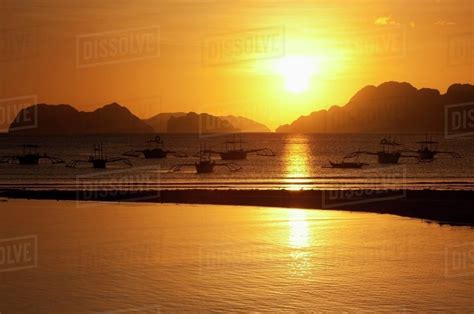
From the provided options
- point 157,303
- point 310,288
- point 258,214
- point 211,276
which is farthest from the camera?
point 258,214

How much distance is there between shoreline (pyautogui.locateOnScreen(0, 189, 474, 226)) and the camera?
47.5 m

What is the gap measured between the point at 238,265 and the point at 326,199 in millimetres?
29574

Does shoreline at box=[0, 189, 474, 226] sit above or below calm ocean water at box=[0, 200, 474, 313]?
above

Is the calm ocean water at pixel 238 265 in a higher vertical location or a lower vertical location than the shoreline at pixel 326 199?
lower

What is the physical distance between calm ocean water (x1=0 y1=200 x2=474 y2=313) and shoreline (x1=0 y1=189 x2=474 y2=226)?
4.69 meters

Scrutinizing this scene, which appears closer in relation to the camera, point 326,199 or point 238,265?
point 238,265

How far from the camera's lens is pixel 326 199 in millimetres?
55656

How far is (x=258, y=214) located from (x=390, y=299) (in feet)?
81.9

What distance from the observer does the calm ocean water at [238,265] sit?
2103 centimetres

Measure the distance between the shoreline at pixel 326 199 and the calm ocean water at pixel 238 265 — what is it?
4.69 meters

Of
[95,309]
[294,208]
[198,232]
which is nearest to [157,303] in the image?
[95,309]

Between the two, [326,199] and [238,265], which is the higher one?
[326,199]

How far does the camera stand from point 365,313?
770 inches

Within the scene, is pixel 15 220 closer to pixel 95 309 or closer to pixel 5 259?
pixel 5 259
